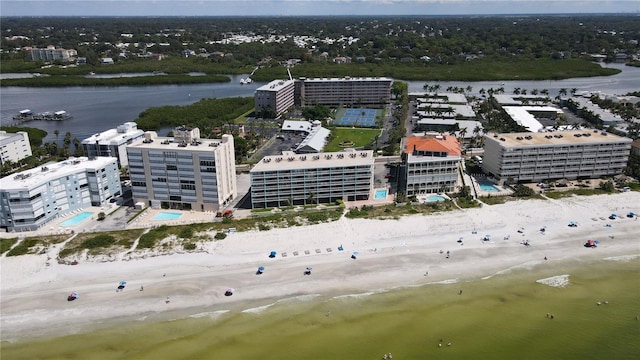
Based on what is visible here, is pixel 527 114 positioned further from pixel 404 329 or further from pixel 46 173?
pixel 46 173

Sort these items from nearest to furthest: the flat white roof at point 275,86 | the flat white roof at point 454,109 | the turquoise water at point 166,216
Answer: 1. the turquoise water at point 166,216
2. the flat white roof at point 454,109
3. the flat white roof at point 275,86

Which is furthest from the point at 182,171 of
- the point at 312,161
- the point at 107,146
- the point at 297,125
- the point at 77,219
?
the point at 297,125

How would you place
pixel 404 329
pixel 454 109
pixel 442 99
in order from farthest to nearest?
pixel 442 99 < pixel 454 109 < pixel 404 329

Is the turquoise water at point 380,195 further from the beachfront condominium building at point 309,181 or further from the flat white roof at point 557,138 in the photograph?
the flat white roof at point 557,138

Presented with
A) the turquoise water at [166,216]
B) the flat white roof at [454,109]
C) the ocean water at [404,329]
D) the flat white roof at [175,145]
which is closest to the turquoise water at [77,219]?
the turquoise water at [166,216]

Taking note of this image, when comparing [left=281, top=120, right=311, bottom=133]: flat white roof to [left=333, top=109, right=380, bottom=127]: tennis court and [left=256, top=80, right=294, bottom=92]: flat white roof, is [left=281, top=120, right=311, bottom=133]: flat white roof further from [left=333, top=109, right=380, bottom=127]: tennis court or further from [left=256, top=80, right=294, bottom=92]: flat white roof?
[left=256, top=80, right=294, bottom=92]: flat white roof

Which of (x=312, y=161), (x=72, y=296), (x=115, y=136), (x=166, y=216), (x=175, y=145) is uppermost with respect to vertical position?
(x=175, y=145)
